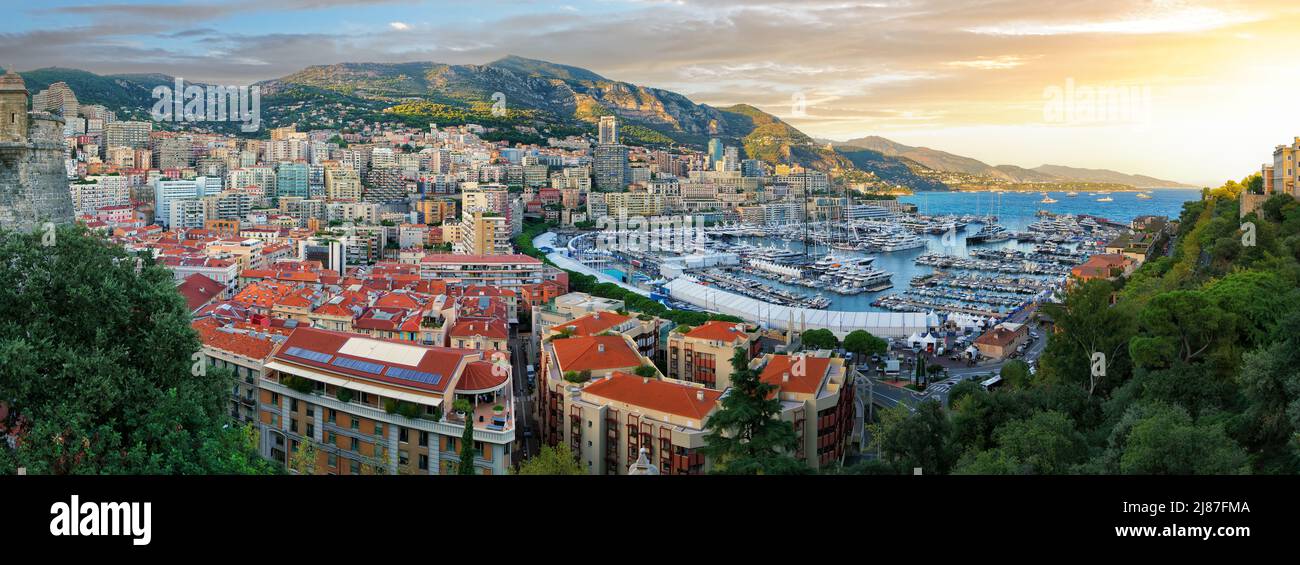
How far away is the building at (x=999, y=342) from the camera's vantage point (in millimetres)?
11148

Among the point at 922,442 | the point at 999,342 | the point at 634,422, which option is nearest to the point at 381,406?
the point at 634,422

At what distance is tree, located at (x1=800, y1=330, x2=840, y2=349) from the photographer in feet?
35.0

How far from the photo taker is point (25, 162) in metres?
3.59

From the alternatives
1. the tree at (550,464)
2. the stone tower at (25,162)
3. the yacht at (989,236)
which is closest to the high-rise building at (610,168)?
the yacht at (989,236)

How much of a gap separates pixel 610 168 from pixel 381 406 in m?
37.9

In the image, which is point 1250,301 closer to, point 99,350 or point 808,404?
point 808,404

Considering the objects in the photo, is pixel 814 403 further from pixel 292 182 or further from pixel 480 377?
pixel 292 182

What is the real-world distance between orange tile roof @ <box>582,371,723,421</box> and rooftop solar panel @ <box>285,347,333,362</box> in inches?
69.5

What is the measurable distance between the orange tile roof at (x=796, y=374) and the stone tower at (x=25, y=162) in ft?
13.7

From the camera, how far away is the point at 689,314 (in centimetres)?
1160

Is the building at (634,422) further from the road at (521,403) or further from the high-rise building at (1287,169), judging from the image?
the high-rise building at (1287,169)

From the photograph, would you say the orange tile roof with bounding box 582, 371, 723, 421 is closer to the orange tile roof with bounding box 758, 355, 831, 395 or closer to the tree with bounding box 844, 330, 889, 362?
the orange tile roof with bounding box 758, 355, 831, 395
